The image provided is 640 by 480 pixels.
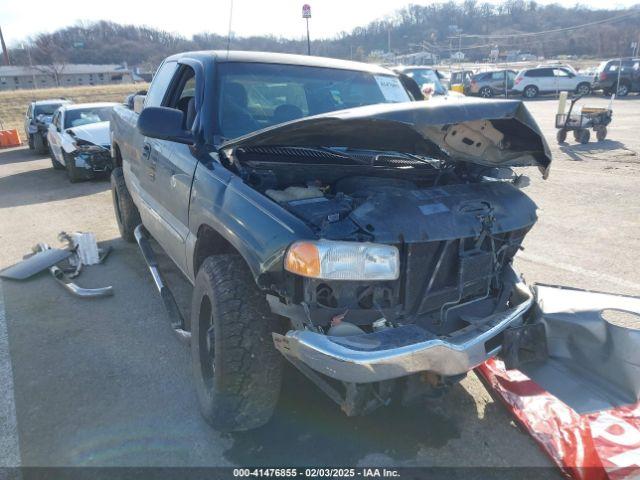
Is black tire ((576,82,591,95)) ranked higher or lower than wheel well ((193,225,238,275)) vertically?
lower

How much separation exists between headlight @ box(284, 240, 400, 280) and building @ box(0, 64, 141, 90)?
64634 mm

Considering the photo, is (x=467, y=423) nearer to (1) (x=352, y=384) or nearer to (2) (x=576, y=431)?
(2) (x=576, y=431)

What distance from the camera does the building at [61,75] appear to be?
2554 inches

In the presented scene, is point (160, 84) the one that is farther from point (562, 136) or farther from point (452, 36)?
point (452, 36)

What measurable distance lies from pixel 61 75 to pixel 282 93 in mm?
79474

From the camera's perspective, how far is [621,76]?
24.7 m

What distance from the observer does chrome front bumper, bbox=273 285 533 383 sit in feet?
6.20

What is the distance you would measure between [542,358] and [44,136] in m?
15.4

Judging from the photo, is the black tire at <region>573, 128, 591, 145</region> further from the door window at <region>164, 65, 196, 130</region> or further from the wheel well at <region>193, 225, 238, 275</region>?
the wheel well at <region>193, 225, 238, 275</region>

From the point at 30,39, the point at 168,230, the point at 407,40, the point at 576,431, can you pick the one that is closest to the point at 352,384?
the point at 576,431

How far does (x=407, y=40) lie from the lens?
81.3 meters

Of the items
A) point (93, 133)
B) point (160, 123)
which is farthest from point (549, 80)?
point (160, 123)

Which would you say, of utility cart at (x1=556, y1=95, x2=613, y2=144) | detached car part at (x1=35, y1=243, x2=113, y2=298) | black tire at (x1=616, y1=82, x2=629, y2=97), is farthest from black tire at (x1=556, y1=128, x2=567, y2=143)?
black tire at (x1=616, y1=82, x2=629, y2=97)

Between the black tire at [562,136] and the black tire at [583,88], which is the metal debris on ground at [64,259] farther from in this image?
the black tire at [583,88]
